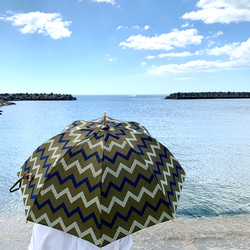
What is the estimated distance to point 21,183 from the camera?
2.16m

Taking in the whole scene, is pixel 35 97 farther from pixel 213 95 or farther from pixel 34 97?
pixel 213 95

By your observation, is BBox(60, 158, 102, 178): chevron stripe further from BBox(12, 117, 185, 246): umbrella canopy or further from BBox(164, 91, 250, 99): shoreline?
BBox(164, 91, 250, 99): shoreline

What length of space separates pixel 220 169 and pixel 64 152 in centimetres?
820

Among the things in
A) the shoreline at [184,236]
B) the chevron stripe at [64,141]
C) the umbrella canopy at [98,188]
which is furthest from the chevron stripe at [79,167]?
the shoreline at [184,236]

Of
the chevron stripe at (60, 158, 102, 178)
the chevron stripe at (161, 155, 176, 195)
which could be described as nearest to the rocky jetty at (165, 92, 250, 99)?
the chevron stripe at (161, 155, 176, 195)

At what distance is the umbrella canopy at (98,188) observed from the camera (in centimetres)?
173

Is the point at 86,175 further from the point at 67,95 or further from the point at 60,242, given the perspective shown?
the point at 67,95

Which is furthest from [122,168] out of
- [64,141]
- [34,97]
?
[34,97]

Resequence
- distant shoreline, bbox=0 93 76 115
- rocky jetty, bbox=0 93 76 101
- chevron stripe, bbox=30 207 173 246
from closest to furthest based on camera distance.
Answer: chevron stripe, bbox=30 207 173 246 < distant shoreline, bbox=0 93 76 115 < rocky jetty, bbox=0 93 76 101

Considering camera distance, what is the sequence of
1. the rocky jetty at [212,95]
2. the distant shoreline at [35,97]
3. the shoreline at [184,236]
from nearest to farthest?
the shoreline at [184,236], the distant shoreline at [35,97], the rocky jetty at [212,95]

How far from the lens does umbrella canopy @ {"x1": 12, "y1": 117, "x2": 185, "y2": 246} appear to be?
5.66ft

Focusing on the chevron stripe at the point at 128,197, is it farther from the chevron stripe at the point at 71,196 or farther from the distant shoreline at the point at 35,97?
the distant shoreline at the point at 35,97

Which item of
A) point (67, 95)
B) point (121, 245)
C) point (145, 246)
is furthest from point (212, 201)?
point (67, 95)

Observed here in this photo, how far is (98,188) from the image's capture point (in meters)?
1.75
